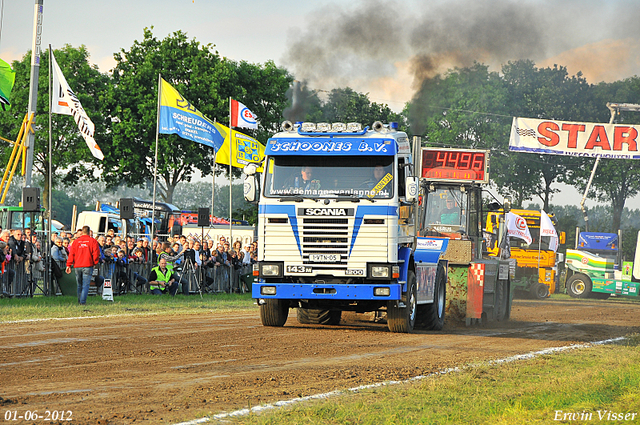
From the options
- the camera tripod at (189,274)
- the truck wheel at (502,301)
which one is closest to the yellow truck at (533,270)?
the truck wheel at (502,301)

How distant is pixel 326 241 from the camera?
539 inches

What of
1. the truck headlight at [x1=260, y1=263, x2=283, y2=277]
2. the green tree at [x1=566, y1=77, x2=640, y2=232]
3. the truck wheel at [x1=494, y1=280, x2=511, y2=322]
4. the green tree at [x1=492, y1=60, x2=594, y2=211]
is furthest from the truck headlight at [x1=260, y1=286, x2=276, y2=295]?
the green tree at [x1=566, y1=77, x2=640, y2=232]

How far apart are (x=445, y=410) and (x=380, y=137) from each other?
301 inches

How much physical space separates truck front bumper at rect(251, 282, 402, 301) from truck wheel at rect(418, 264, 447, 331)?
2.09 metres

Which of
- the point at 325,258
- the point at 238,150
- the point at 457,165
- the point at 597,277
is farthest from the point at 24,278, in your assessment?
the point at 597,277

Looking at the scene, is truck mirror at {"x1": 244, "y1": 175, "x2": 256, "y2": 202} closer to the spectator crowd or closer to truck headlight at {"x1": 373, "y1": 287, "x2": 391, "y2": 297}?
truck headlight at {"x1": 373, "y1": 287, "x2": 391, "y2": 297}

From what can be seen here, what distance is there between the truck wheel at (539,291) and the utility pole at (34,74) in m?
23.0

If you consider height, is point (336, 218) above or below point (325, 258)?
above

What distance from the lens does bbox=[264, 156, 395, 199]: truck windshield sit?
13.7 m

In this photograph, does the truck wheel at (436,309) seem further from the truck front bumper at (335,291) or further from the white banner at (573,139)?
the white banner at (573,139)

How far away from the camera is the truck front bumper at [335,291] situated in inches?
535

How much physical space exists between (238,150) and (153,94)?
14015 mm

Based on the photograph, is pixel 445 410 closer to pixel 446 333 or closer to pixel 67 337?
pixel 67 337

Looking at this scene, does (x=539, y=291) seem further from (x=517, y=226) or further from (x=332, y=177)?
(x=332, y=177)
